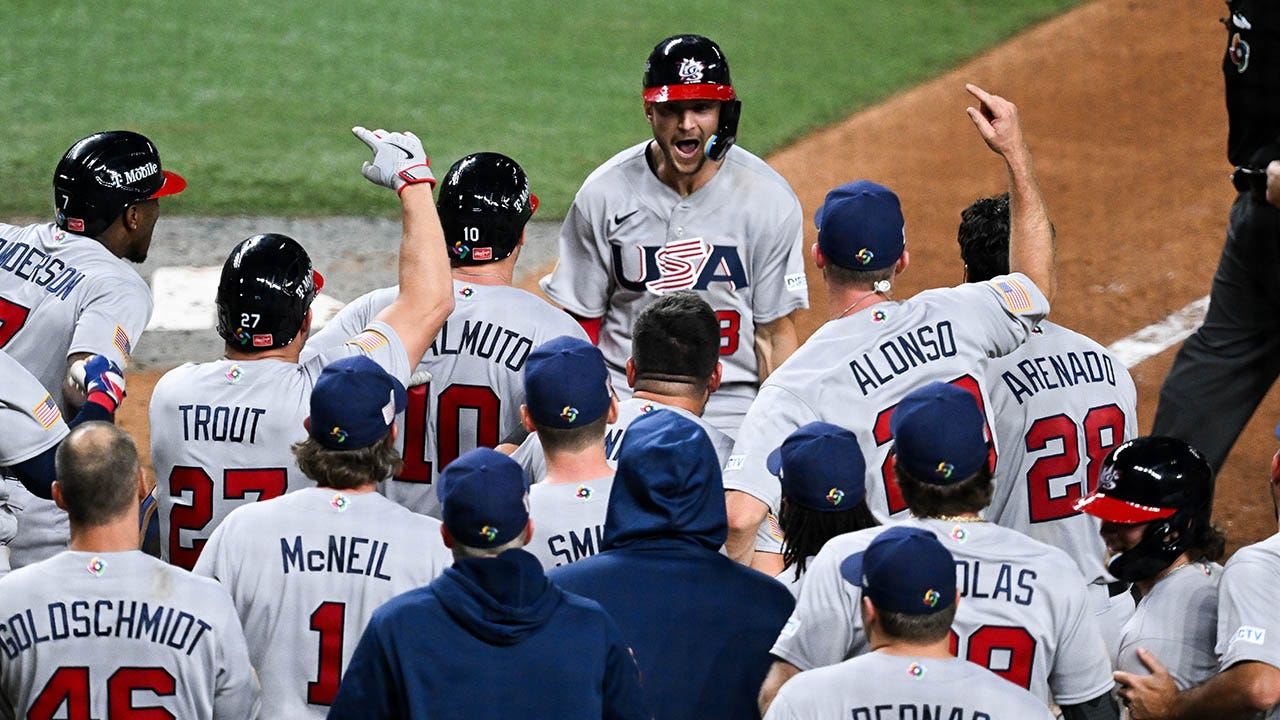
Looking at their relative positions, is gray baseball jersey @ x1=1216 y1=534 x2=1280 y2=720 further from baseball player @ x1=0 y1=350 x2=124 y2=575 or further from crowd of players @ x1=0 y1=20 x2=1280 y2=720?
baseball player @ x1=0 y1=350 x2=124 y2=575

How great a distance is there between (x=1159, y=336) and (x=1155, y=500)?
419 centimetres

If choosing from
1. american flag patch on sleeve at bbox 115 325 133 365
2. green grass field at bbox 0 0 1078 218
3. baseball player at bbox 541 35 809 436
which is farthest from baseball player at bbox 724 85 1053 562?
green grass field at bbox 0 0 1078 218

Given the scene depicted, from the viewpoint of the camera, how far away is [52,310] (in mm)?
4762

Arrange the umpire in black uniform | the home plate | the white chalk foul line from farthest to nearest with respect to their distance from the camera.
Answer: the home plate
the white chalk foul line
the umpire in black uniform

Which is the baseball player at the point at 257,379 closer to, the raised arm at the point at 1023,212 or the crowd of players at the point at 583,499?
the crowd of players at the point at 583,499

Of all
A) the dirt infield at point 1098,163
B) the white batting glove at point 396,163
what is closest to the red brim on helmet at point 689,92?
the white batting glove at point 396,163

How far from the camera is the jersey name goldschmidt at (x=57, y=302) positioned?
4.76 metres

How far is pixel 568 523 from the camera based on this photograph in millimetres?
3723

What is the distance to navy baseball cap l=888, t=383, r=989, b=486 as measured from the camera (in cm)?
335

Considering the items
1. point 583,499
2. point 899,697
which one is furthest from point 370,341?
point 899,697

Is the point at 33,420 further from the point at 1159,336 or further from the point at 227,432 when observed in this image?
the point at 1159,336

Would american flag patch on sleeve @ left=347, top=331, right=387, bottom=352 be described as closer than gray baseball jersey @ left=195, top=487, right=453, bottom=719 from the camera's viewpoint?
No

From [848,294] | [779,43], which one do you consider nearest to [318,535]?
[848,294]

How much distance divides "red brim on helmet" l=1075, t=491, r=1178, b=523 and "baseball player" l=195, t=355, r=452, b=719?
1619 mm
